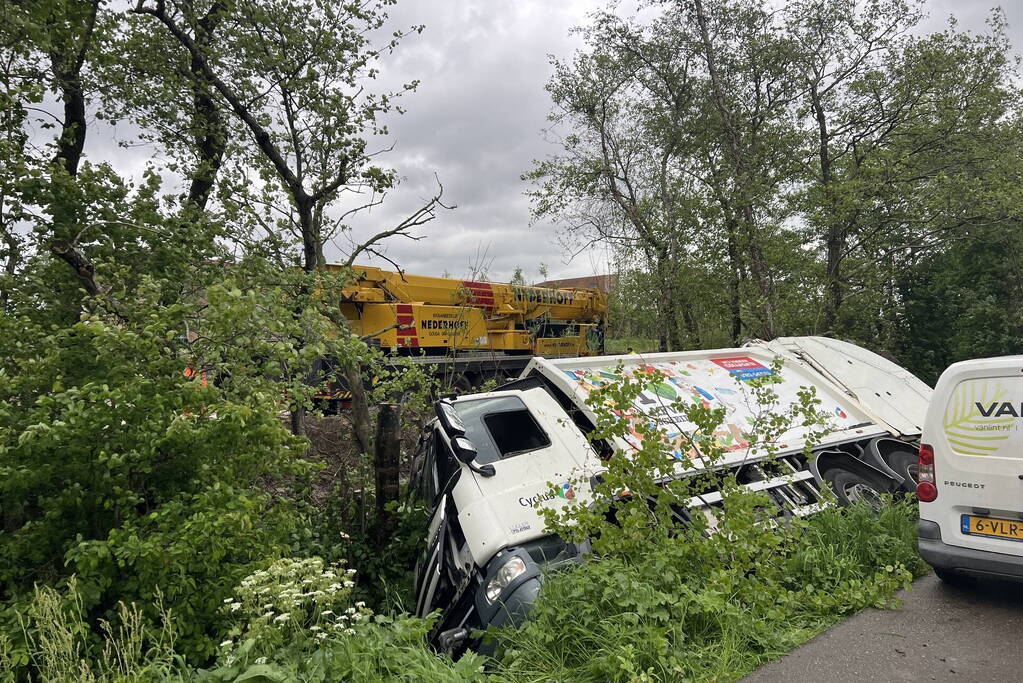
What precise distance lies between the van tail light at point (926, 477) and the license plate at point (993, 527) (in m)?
0.23

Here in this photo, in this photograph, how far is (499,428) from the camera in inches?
241

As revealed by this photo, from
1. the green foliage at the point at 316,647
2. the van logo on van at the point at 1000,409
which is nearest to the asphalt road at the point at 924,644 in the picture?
the van logo on van at the point at 1000,409

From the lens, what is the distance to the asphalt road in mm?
3277

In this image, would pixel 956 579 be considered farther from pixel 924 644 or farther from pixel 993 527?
pixel 924 644

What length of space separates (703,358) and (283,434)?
486cm

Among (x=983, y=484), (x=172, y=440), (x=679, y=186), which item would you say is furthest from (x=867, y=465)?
(x=679, y=186)

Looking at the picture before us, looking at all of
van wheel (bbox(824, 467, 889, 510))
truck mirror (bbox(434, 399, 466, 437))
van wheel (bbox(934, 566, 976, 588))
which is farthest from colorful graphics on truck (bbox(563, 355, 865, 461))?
van wheel (bbox(934, 566, 976, 588))

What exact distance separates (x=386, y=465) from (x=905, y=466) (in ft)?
18.2

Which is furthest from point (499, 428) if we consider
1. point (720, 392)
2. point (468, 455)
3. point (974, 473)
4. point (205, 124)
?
point (205, 124)

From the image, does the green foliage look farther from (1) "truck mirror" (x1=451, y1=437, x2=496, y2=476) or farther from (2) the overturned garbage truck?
(1) "truck mirror" (x1=451, y1=437, x2=496, y2=476)

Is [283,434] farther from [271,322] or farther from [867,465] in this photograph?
[867,465]

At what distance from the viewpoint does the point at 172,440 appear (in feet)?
13.5

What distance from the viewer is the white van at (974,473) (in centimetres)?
397

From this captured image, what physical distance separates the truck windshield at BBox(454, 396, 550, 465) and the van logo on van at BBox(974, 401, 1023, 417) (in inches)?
123
